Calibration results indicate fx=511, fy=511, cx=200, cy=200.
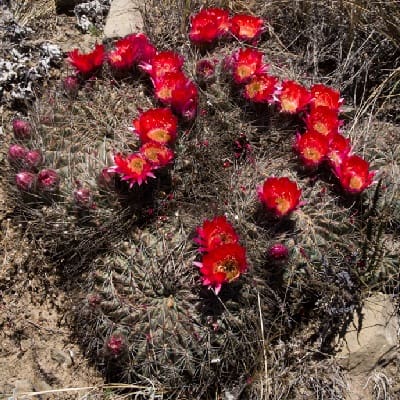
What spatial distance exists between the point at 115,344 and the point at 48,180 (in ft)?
3.23

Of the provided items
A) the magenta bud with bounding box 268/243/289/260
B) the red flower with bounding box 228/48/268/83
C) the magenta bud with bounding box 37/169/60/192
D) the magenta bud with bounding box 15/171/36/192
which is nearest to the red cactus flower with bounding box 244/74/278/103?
the red flower with bounding box 228/48/268/83

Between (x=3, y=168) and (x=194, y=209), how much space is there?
1259 mm

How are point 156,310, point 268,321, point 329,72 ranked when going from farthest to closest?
point 329,72, point 268,321, point 156,310

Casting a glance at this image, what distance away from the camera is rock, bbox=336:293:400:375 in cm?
301

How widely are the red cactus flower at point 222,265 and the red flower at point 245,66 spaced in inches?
45.7

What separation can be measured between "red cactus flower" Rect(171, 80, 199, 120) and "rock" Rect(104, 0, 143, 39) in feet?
4.19

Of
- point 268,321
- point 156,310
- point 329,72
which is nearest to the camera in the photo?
point 156,310

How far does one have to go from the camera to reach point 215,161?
10.3 feet

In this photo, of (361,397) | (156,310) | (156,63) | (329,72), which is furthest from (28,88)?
(361,397)

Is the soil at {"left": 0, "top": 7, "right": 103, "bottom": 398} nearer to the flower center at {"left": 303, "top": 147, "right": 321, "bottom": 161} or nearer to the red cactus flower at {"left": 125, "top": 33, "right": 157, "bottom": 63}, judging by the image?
the red cactus flower at {"left": 125, "top": 33, "right": 157, "bottom": 63}

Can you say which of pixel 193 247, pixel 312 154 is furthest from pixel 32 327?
pixel 312 154

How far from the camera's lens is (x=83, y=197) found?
2828 millimetres

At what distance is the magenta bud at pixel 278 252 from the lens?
2674mm

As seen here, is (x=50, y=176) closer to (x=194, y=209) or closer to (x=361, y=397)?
(x=194, y=209)
